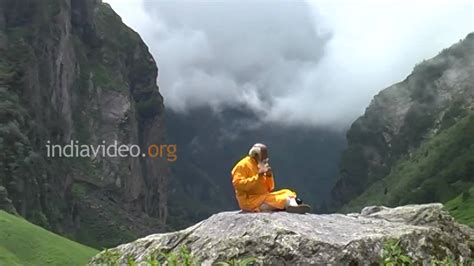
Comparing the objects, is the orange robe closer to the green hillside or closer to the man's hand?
the man's hand

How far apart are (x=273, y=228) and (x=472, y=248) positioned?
23.5 ft

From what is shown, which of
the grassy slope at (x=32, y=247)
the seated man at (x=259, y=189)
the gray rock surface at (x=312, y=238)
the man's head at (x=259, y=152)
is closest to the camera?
the gray rock surface at (x=312, y=238)

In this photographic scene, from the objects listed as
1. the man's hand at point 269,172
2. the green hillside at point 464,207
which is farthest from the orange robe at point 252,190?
the green hillside at point 464,207

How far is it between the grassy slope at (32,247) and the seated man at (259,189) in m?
34.3

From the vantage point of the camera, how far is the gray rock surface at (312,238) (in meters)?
17.3

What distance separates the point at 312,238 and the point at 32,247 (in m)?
42.8

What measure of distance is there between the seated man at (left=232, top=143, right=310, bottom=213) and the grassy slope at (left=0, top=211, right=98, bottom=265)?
1349 inches

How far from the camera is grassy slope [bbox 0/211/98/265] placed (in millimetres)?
54031

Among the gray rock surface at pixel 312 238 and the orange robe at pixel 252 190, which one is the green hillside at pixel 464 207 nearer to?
the gray rock surface at pixel 312 238

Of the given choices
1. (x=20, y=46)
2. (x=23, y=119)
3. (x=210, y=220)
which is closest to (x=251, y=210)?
(x=210, y=220)

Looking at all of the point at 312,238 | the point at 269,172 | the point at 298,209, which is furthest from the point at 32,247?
the point at 312,238

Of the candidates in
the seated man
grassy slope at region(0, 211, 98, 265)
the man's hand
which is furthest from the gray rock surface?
grassy slope at region(0, 211, 98, 265)

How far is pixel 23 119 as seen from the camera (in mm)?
179875

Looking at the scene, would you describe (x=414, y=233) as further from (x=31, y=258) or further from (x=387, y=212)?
(x=31, y=258)
